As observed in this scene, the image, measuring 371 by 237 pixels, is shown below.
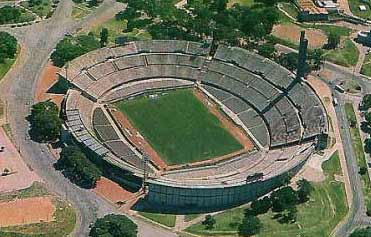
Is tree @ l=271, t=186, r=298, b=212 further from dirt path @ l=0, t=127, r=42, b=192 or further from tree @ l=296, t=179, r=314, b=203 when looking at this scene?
dirt path @ l=0, t=127, r=42, b=192

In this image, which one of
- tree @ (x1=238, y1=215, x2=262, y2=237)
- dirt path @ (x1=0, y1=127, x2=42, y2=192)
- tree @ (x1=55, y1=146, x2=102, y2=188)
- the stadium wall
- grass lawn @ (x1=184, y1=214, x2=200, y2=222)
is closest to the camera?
tree @ (x1=238, y1=215, x2=262, y2=237)

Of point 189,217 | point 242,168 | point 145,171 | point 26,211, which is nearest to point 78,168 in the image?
point 145,171

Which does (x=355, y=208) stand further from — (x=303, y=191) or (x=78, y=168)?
(x=78, y=168)

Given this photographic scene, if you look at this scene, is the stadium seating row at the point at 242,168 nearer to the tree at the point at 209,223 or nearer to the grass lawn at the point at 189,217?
the grass lawn at the point at 189,217

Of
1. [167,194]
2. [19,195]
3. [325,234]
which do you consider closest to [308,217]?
[325,234]

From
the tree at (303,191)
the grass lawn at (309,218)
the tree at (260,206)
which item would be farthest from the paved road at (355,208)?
the tree at (260,206)

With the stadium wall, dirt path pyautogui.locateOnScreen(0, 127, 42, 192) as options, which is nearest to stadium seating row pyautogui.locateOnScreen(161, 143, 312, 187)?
the stadium wall
